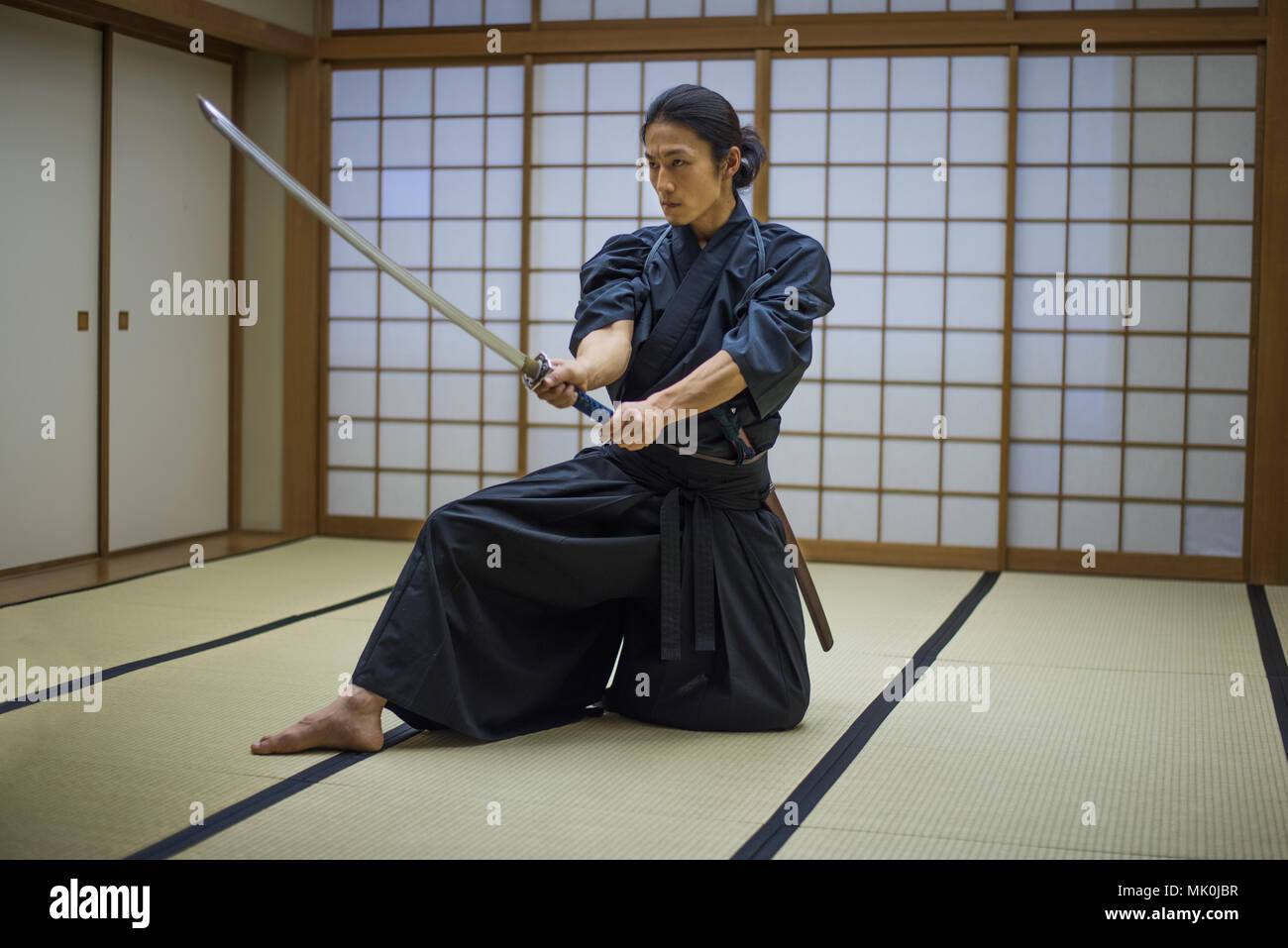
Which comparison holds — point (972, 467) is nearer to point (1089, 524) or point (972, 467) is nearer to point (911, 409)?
point (911, 409)

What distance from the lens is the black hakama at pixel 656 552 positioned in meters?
2.64

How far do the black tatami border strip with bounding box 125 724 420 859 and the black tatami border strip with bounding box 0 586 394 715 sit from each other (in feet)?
2.80

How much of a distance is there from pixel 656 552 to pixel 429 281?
3.35m

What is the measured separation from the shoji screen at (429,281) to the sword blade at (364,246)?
10.9 feet

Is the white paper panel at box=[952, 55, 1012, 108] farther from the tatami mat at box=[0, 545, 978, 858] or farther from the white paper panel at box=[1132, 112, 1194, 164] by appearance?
the tatami mat at box=[0, 545, 978, 858]

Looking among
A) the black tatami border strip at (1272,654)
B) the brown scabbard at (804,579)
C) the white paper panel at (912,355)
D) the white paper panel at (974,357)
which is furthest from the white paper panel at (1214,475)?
the brown scabbard at (804,579)

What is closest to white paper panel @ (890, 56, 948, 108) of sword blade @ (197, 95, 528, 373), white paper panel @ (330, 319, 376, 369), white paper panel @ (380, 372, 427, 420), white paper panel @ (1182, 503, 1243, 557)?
white paper panel @ (1182, 503, 1243, 557)

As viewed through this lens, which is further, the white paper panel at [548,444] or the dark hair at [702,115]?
the white paper panel at [548,444]

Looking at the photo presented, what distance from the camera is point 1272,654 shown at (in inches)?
148

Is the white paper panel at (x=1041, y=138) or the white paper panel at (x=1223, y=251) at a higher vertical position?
the white paper panel at (x=1041, y=138)

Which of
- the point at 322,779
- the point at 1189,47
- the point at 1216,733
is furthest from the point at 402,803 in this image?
the point at 1189,47

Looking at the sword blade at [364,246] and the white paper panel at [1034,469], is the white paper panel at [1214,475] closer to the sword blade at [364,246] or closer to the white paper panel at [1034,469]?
the white paper panel at [1034,469]

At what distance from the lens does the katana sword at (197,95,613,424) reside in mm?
2137

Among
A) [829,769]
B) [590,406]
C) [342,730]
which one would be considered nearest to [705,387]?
[590,406]
